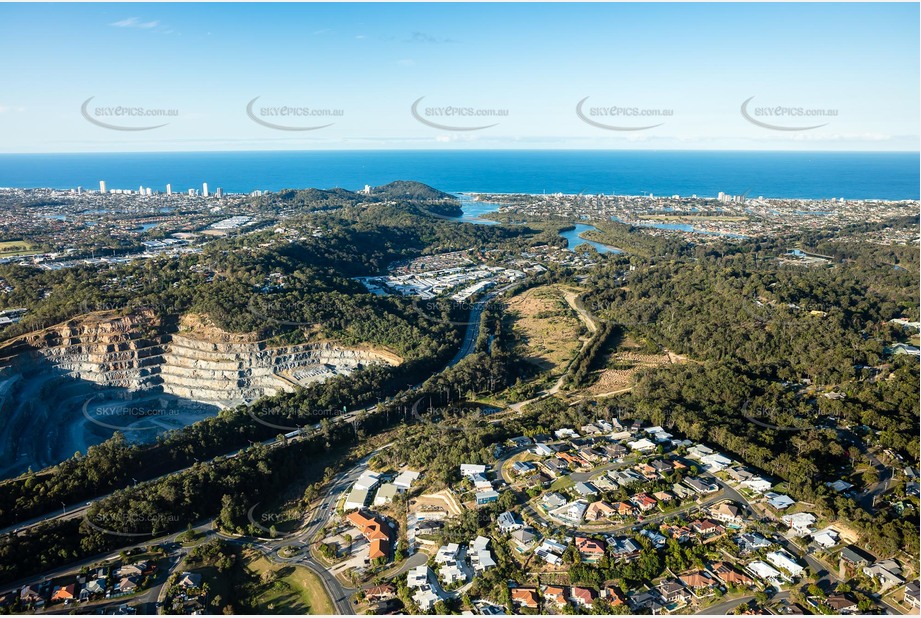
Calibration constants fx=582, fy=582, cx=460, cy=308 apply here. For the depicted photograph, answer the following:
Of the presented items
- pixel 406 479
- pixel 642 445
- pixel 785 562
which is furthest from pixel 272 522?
pixel 785 562

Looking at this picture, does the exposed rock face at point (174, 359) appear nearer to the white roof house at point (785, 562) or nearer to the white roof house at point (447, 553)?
the white roof house at point (447, 553)

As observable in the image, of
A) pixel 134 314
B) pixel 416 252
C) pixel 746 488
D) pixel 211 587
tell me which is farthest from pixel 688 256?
pixel 211 587

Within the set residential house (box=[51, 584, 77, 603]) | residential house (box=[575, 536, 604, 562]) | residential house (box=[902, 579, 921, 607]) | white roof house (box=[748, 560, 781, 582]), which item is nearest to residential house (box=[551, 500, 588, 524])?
residential house (box=[575, 536, 604, 562])

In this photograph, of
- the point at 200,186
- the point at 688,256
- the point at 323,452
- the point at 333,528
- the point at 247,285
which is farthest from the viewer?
the point at 200,186

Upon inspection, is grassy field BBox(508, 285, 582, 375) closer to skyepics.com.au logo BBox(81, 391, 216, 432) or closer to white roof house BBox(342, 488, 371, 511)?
white roof house BBox(342, 488, 371, 511)

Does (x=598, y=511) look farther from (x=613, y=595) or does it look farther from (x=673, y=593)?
(x=673, y=593)

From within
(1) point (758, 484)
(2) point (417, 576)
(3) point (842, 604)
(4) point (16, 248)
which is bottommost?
(2) point (417, 576)

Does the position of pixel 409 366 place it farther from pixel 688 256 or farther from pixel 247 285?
pixel 688 256

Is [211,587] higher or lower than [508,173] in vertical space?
lower
